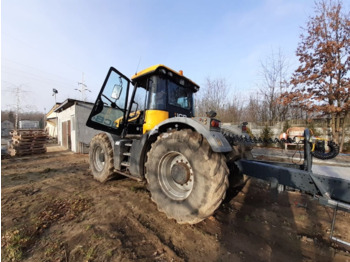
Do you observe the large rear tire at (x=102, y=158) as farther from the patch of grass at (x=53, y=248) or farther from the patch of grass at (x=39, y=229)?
the patch of grass at (x=53, y=248)

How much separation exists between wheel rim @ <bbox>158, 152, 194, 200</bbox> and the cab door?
6.93ft

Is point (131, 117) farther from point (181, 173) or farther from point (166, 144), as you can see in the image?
point (181, 173)

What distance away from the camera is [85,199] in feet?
11.7

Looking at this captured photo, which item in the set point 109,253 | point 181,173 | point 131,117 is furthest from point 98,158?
point 109,253

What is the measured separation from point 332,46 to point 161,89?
1124 centimetres

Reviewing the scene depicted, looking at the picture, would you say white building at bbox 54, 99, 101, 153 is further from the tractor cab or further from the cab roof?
the cab roof

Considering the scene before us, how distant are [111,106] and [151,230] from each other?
3.18 m

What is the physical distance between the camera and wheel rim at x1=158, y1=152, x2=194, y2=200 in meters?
2.73

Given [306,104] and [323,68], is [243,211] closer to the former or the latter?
[306,104]

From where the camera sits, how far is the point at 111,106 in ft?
14.6

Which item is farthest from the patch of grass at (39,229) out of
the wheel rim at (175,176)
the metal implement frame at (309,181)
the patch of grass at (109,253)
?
the metal implement frame at (309,181)

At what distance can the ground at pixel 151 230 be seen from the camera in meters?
2.04

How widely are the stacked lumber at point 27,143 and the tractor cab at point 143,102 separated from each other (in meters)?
9.55

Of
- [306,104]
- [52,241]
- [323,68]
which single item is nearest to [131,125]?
[52,241]
